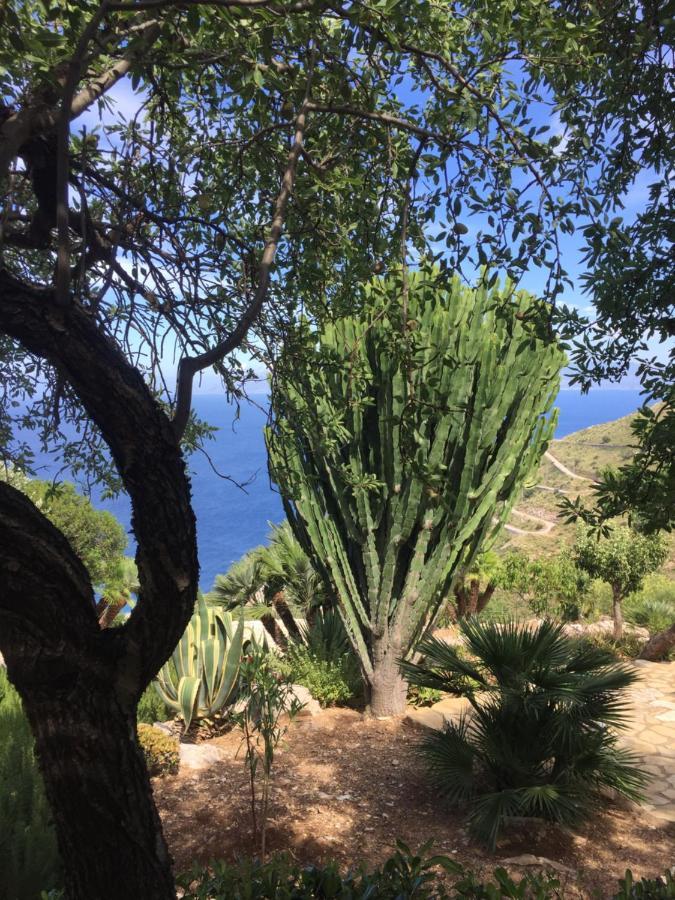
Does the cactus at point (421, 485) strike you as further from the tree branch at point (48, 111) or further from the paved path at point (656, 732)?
the tree branch at point (48, 111)

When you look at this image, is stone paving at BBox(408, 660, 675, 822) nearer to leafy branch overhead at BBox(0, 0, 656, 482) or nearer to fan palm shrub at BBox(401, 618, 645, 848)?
fan palm shrub at BBox(401, 618, 645, 848)

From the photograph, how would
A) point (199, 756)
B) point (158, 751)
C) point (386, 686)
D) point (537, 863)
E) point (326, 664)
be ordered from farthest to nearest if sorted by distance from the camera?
point (326, 664)
point (386, 686)
point (199, 756)
point (158, 751)
point (537, 863)

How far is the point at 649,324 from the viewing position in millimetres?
3379

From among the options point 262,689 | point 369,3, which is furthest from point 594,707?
point 369,3

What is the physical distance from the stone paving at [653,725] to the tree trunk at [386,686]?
0.25 metres

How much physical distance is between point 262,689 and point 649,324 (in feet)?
10.4

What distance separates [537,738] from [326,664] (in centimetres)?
372

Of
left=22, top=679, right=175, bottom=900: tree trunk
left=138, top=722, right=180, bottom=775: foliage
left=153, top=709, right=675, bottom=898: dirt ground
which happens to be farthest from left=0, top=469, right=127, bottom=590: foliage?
left=22, top=679, right=175, bottom=900: tree trunk

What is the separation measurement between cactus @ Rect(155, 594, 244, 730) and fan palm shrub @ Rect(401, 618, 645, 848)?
2.58 meters

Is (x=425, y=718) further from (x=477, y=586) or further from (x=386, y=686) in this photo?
(x=477, y=586)

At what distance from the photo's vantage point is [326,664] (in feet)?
26.1

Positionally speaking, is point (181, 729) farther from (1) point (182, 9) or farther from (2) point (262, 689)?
(1) point (182, 9)

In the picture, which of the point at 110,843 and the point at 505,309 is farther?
the point at 505,309

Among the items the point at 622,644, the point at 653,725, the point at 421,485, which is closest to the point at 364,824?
the point at 421,485
